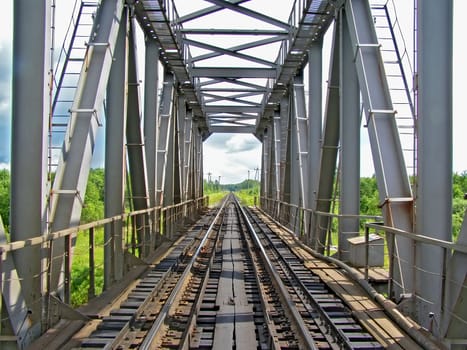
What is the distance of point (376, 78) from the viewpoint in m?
8.08

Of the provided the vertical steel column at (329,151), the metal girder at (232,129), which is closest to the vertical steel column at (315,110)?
the vertical steel column at (329,151)

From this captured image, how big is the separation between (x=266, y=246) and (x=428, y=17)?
9166 mm

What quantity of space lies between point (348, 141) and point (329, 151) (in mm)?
1427

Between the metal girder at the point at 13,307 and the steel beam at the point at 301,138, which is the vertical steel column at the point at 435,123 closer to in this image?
the metal girder at the point at 13,307

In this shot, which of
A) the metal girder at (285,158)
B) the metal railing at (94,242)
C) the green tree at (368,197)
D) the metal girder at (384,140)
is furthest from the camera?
the green tree at (368,197)

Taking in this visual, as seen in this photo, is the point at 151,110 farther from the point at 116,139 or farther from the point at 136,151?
the point at 116,139

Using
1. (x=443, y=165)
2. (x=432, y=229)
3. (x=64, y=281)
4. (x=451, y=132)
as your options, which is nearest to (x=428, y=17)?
(x=451, y=132)

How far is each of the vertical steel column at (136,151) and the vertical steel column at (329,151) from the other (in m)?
4.25

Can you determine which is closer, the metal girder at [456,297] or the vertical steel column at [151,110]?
the metal girder at [456,297]

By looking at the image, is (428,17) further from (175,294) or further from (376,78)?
(175,294)

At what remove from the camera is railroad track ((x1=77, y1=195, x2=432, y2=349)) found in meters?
5.20

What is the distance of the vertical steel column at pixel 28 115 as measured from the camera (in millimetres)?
5398

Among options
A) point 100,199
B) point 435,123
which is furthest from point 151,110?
point 100,199

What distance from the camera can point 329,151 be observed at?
11.8 meters
